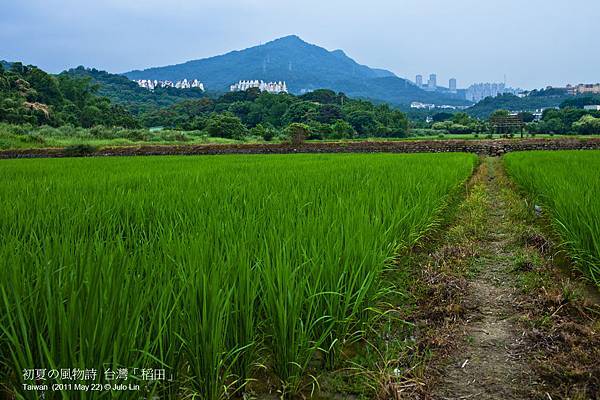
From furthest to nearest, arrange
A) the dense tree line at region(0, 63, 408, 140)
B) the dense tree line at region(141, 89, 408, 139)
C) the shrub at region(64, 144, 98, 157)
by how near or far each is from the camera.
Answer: the dense tree line at region(141, 89, 408, 139) < the dense tree line at region(0, 63, 408, 140) < the shrub at region(64, 144, 98, 157)

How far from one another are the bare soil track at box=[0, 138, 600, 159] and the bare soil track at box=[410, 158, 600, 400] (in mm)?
17755

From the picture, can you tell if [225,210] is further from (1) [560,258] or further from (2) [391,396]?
(1) [560,258]

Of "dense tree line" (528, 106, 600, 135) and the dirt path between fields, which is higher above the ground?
"dense tree line" (528, 106, 600, 135)

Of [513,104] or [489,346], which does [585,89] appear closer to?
[513,104]

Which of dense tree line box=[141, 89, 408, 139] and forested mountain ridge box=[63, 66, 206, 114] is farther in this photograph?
forested mountain ridge box=[63, 66, 206, 114]

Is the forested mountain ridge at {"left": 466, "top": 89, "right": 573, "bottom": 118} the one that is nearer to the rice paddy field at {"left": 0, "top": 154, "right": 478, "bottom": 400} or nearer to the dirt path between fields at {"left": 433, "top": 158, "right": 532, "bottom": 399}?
the dirt path between fields at {"left": 433, "top": 158, "right": 532, "bottom": 399}

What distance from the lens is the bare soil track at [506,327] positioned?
64.1 inches

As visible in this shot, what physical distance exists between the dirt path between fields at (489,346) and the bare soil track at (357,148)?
18.2 metres

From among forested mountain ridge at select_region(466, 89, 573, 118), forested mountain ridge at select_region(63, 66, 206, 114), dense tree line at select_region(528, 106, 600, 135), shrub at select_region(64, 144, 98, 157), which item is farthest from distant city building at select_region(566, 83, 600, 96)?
shrub at select_region(64, 144, 98, 157)

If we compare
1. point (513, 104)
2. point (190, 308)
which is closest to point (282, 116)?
point (513, 104)

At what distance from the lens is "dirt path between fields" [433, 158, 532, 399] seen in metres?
1.63

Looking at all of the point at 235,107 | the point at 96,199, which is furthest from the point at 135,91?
the point at 96,199

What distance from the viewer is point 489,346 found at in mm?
1989

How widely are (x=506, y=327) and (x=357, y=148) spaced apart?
64.7ft
